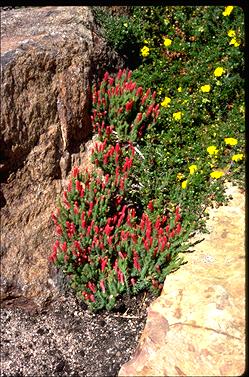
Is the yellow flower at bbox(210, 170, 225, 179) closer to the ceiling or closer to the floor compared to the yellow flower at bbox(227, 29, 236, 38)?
closer to the floor

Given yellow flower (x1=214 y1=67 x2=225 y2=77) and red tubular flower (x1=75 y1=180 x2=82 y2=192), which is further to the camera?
yellow flower (x1=214 y1=67 x2=225 y2=77)

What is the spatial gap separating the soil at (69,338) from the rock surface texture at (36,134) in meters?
0.22

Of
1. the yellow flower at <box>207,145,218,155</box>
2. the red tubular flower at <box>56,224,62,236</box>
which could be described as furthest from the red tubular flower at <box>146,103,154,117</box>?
the red tubular flower at <box>56,224,62,236</box>

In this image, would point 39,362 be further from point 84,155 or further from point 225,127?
point 225,127

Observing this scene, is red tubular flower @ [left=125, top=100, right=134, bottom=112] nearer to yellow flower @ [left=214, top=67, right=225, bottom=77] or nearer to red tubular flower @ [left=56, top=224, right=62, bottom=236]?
yellow flower @ [left=214, top=67, right=225, bottom=77]

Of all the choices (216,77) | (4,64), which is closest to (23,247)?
(4,64)

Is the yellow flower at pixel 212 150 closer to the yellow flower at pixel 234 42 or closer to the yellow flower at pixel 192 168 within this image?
the yellow flower at pixel 192 168

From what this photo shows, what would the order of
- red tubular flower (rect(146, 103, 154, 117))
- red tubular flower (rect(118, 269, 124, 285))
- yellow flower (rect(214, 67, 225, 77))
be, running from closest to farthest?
red tubular flower (rect(118, 269, 124, 285))
red tubular flower (rect(146, 103, 154, 117))
yellow flower (rect(214, 67, 225, 77))

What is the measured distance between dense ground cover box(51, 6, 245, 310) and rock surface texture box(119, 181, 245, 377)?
0.29 meters

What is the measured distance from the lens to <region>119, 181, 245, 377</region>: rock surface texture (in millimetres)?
3744

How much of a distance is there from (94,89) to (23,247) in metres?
2.02

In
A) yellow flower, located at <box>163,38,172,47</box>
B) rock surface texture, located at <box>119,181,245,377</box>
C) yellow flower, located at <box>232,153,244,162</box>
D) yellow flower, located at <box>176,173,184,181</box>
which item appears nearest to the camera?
rock surface texture, located at <box>119,181,245,377</box>

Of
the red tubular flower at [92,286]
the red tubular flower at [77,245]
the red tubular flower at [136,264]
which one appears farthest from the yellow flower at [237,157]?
the red tubular flower at [92,286]

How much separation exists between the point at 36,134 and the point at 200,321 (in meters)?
2.46
